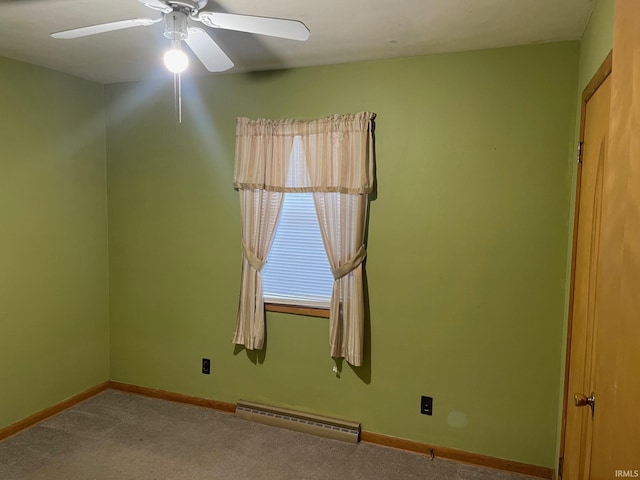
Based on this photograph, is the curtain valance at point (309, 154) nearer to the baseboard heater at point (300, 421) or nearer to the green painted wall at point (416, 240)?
the green painted wall at point (416, 240)

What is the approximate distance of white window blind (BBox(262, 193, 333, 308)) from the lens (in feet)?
10.0

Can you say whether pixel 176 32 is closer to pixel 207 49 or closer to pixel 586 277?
pixel 207 49

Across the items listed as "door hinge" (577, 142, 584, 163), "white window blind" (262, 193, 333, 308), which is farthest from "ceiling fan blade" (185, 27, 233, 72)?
"door hinge" (577, 142, 584, 163)

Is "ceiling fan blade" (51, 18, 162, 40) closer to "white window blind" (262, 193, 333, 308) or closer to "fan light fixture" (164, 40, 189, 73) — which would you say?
"fan light fixture" (164, 40, 189, 73)

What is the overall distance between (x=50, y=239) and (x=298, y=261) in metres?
Result: 1.81

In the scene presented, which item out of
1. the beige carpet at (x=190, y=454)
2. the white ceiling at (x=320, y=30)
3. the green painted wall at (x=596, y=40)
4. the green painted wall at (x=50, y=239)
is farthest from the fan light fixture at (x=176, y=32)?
the beige carpet at (x=190, y=454)

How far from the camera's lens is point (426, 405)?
2848mm

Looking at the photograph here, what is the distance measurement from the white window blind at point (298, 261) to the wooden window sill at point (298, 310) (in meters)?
0.03

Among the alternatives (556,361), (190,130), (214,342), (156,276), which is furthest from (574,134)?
(156,276)

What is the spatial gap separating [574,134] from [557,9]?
0.71 metres

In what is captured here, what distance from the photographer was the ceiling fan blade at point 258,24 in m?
1.68

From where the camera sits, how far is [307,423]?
3072 millimetres

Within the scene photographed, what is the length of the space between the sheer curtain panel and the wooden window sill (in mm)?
78

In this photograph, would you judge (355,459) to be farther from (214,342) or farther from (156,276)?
(156,276)
